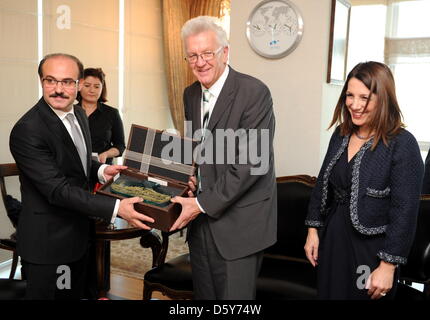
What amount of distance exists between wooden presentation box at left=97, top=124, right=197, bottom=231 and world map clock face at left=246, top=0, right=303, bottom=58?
5.75 feet

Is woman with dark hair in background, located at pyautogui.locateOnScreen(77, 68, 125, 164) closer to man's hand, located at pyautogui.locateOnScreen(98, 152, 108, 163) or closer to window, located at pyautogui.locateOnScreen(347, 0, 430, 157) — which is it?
man's hand, located at pyautogui.locateOnScreen(98, 152, 108, 163)

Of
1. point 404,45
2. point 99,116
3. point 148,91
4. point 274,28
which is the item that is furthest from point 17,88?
point 404,45

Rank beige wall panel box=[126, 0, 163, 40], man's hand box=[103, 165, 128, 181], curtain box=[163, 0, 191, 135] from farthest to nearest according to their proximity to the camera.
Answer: curtain box=[163, 0, 191, 135] → beige wall panel box=[126, 0, 163, 40] → man's hand box=[103, 165, 128, 181]

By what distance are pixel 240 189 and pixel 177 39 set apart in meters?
4.66

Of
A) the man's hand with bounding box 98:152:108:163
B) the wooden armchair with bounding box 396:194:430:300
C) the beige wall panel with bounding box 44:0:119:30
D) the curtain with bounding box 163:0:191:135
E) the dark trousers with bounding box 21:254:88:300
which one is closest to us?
the dark trousers with bounding box 21:254:88:300

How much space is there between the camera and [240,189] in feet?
6.24

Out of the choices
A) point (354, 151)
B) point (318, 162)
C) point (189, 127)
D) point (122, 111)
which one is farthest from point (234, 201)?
point (122, 111)

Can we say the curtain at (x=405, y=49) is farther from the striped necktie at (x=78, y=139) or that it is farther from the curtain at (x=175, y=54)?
the striped necktie at (x=78, y=139)

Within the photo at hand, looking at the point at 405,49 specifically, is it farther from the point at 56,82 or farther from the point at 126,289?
the point at 56,82

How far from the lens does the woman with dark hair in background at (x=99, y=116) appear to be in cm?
389

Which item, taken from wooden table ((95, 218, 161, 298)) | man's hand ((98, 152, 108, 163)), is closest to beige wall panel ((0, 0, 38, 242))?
man's hand ((98, 152, 108, 163))

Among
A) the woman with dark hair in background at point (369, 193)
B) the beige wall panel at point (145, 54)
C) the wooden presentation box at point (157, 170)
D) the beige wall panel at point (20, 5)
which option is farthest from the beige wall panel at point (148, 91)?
the woman with dark hair in background at point (369, 193)

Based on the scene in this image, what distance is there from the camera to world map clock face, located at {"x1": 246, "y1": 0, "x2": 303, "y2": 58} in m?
3.36

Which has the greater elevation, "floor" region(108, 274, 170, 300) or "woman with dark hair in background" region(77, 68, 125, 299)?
"woman with dark hair in background" region(77, 68, 125, 299)
